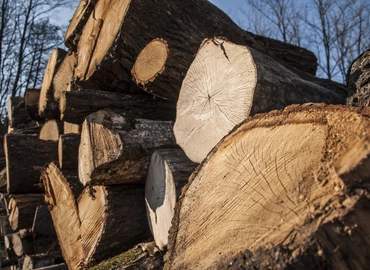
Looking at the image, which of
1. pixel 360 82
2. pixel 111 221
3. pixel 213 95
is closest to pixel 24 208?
pixel 111 221

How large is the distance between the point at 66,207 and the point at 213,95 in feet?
4.41

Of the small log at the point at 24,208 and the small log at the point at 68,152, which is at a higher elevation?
the small log at the point at 68,152

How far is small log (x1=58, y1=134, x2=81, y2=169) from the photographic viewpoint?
2576 mm

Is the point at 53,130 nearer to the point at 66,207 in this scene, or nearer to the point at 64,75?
the point at 64,75

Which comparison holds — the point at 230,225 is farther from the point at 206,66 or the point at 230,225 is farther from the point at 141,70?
the point at 141,70

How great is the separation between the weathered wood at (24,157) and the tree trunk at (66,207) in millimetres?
542

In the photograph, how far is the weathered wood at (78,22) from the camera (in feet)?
9.63

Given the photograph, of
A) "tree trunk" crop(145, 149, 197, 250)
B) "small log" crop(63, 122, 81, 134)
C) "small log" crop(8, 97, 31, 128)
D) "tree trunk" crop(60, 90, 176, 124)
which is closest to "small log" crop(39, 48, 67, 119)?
"small log" crop(63, 122, 81, 134)

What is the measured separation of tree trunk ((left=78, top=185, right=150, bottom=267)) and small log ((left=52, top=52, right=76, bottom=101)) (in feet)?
4.27

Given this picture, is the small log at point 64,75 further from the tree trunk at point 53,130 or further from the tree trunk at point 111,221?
the tree trunk at point 111,221

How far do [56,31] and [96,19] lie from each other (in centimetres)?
1054

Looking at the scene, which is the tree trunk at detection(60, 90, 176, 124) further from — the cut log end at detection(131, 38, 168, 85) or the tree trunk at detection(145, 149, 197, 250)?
the tree trunk at detection(145, 149, 197, 250)

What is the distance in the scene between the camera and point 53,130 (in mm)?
3648

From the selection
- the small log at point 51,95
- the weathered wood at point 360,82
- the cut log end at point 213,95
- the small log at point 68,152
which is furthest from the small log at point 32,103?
the weathered wood at point 360,82
